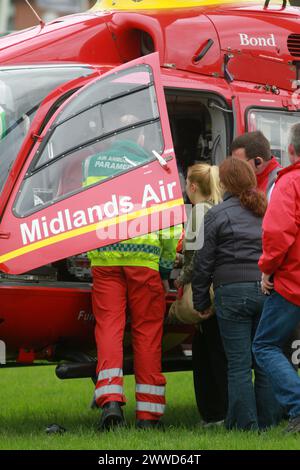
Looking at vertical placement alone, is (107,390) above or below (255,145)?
below

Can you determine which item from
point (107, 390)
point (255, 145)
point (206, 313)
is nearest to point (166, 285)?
point (206, 313)

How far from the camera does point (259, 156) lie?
7.97 m

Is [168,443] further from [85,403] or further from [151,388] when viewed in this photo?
[85,403]

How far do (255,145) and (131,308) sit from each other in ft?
4.64

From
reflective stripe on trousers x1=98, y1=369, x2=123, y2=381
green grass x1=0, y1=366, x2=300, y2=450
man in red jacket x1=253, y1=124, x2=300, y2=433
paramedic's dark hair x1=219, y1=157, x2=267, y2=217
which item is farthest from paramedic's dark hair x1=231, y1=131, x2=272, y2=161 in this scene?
green grass x1=0, y1=366, x2=300, y2=450

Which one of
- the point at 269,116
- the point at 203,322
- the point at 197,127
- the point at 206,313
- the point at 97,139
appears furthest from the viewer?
the point at 197,127

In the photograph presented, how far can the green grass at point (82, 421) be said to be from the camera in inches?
271

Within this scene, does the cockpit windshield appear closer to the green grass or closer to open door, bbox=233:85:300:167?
open door, bbox=233:85:300:167

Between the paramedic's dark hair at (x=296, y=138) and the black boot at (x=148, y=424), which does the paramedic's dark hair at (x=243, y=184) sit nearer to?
the paramedic's dark hair at (x=296, y=138)

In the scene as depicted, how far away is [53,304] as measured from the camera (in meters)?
7.80

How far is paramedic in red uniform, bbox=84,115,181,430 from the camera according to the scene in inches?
301

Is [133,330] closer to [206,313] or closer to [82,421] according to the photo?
[206,313]

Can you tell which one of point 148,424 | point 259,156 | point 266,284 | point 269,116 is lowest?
point 148,424
